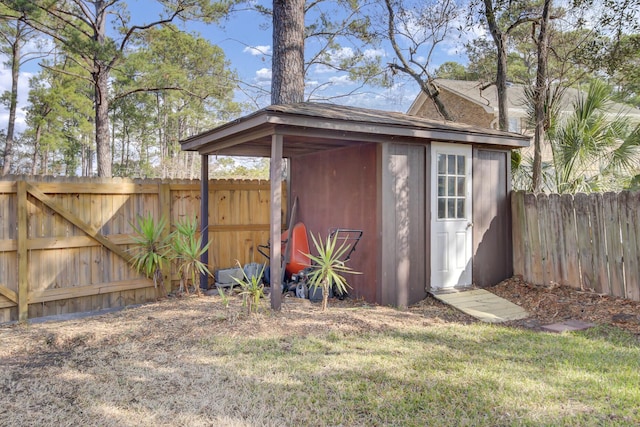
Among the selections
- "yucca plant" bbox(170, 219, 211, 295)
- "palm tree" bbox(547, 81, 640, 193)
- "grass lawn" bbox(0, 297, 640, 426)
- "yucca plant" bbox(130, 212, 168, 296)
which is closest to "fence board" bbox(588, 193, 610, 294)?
"grass lawn" bbox(0, 297, 640, 426)

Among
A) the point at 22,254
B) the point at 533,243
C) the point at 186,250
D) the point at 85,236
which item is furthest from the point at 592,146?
the point at 22,254

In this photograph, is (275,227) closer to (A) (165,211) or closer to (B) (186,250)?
(B) (186,250)

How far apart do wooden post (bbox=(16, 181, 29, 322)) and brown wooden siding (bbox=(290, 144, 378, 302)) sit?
3724 mm

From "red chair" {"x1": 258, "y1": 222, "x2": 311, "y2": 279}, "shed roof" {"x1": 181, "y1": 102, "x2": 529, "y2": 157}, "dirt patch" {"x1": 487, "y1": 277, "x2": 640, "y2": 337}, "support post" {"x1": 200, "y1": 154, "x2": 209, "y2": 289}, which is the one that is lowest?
"dirt patch" {"x1": 487, "y1": 277, "x2": 640, "y2": 337}

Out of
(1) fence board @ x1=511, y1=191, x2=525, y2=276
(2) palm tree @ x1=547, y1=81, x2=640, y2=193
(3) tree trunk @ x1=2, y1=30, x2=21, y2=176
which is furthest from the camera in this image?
(3) tree trunk @ x1=2, y1=30, x2=21, y2=176

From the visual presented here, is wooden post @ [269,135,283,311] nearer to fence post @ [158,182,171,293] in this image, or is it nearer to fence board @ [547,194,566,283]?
fence post @ [158,182,171,293]

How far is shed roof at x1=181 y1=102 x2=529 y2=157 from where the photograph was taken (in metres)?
4.77

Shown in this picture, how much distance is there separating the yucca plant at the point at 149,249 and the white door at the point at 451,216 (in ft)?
11.8

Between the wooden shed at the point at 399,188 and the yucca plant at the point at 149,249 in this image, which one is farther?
the yucca plant at the point at 149,249

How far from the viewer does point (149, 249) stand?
5.82 meters

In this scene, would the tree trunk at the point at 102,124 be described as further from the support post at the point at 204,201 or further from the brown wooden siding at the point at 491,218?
the brown wooden siding at the point at 491,218

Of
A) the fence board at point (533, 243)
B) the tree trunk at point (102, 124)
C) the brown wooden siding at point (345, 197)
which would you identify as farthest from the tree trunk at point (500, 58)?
the tree trunk at point (102, 124)

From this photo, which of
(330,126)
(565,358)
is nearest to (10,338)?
(330,126)

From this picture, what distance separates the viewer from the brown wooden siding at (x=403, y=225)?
549cm
